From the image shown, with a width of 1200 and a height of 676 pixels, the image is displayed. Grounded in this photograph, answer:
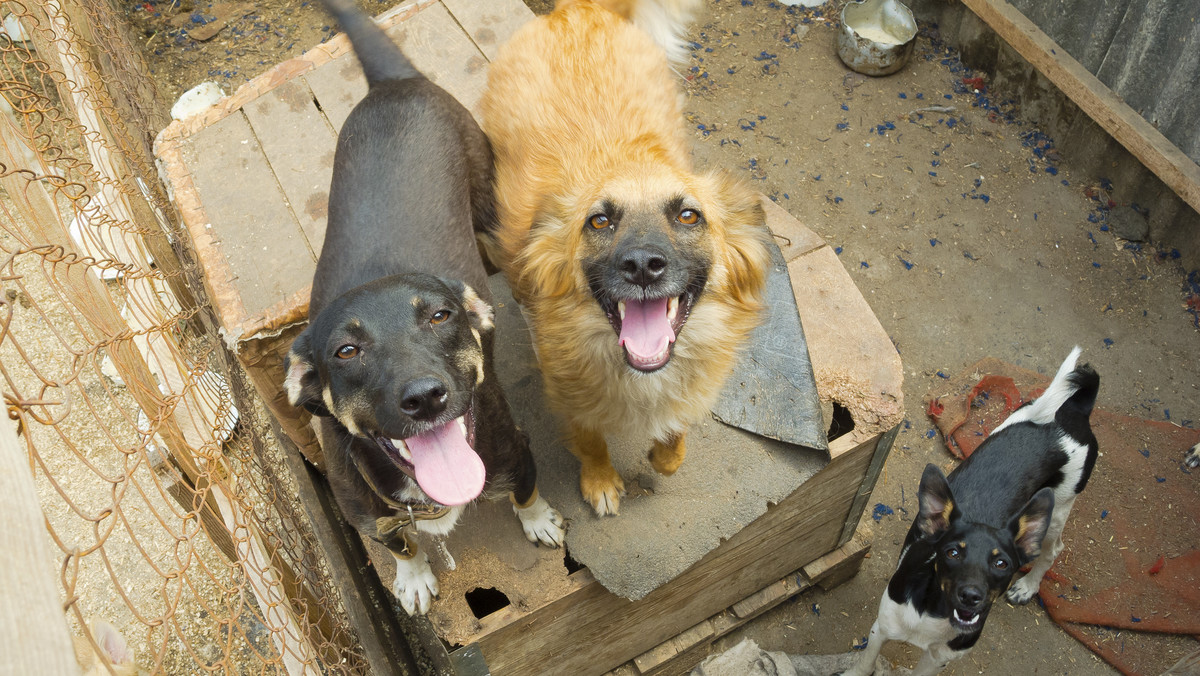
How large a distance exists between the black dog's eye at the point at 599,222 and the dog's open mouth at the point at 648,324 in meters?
0.28

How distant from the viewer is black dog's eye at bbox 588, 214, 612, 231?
271 centimetres

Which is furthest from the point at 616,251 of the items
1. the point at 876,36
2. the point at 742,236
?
the point at 876,36

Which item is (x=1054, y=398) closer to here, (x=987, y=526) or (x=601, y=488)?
(x=987, y=526)

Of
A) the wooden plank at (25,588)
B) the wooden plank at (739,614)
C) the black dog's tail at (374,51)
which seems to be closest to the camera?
the wooden plank at (25,588)

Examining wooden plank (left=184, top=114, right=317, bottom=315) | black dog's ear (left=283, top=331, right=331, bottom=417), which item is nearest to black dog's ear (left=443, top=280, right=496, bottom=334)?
black dog's ear (left=283, top=331, right=331, bottom=417)

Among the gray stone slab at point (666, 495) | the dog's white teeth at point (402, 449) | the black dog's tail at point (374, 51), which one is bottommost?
the gray stone slab at point (666, 495)

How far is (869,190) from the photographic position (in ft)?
18.1

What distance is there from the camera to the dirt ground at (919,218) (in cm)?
418

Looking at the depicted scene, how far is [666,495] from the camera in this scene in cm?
315

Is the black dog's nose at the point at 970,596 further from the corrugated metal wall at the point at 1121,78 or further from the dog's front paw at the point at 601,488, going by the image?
the corrugated metal wall at the point at 1121,78

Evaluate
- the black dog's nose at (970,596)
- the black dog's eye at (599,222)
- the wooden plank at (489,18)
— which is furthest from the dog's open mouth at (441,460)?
the wooden plank at (489,18)

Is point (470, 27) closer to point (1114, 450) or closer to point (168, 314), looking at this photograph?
point (168, 314)

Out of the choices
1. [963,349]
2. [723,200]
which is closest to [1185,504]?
[963,349]

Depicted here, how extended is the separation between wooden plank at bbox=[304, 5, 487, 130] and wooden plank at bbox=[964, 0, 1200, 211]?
12.4 feet
